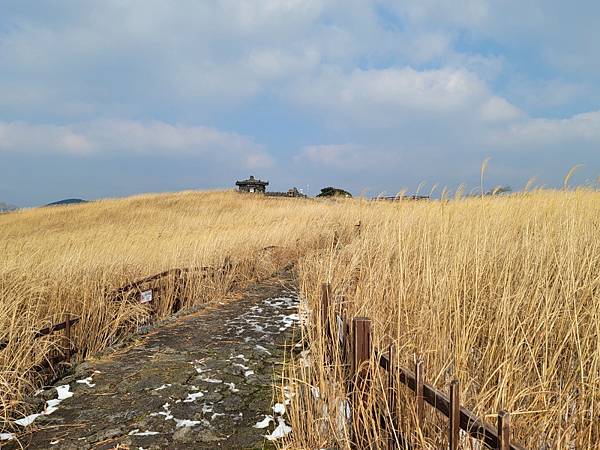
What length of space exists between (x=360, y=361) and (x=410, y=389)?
0.36m

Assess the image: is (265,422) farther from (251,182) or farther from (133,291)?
(251,182)

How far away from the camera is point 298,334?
4770mm

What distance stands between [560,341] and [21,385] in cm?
373

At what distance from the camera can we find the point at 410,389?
1.91 metres

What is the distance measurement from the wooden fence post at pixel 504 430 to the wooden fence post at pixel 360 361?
0.92 m

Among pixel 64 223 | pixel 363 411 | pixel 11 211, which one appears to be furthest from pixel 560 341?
pixel 11 211

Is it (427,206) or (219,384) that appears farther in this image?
(427,206)

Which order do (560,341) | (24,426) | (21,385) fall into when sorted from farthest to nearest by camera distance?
(21,385), (24,426), (560,341)

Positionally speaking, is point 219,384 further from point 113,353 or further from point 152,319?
point 152,319

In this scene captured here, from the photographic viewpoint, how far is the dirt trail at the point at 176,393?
261 centimetres

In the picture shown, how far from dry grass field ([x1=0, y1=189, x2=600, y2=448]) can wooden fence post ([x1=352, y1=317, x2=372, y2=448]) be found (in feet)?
0.28

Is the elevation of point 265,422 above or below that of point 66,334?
below

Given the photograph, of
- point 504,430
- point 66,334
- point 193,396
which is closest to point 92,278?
point 66,334

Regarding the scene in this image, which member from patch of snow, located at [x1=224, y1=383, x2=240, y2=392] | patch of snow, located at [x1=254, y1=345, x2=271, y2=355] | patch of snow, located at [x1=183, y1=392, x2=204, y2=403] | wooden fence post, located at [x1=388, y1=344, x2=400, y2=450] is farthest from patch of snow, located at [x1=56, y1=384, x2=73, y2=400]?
wooden fence post, located at [x1=388, y1=344, x2=400, y2=450]
